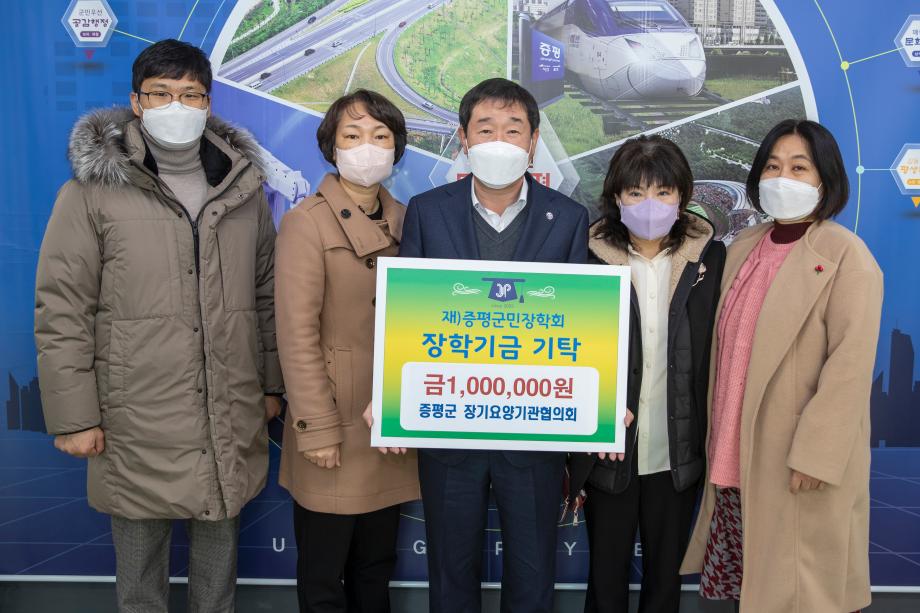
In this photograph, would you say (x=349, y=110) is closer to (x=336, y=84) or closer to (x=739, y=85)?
(x=336, y=84)

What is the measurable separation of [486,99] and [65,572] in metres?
2.82

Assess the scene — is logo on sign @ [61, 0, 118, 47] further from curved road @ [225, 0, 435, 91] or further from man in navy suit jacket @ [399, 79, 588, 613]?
man in navy suit jacket @ [399, 79, 588, 613]

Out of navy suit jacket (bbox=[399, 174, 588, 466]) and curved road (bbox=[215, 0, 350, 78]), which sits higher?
curved road (bbox=[215, 0, 350, 78])

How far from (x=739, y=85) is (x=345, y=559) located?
254 cm

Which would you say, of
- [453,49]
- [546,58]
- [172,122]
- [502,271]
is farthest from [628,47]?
[172,122]

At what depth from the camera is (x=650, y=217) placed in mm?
2316

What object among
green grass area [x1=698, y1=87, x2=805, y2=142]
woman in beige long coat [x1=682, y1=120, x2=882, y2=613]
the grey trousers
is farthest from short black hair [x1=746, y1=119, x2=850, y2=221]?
the grey trousers

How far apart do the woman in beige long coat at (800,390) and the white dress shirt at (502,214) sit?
2.64ft

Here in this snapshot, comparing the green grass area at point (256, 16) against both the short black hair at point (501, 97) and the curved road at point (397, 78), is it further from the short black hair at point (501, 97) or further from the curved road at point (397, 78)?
the short black hair at point (501, 97)

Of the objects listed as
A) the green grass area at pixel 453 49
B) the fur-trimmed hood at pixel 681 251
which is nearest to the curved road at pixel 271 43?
the green grass area at pixel 453 49

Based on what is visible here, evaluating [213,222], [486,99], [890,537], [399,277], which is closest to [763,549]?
[890,537]

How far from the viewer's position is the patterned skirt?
2.43 meters

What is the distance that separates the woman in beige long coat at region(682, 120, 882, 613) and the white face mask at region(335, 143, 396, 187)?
51.2 inches

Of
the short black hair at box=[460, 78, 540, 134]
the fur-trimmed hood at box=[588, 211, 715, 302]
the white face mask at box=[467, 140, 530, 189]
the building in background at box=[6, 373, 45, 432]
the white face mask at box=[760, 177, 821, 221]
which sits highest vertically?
the short black hair at box=[460, 78, 540, 134]
